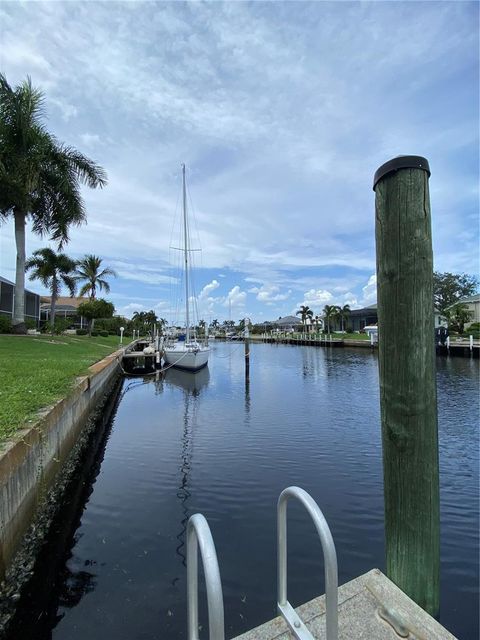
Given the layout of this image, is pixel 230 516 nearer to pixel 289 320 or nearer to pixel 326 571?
pixel 326 571

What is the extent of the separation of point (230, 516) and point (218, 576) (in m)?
5.12

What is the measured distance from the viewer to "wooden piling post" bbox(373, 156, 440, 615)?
216 cm

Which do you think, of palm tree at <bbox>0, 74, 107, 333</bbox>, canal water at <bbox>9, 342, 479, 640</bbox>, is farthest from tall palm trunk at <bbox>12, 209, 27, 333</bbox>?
canal water at <bbox>9, 342, 479, 640</bbox>

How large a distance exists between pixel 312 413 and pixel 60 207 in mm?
17893

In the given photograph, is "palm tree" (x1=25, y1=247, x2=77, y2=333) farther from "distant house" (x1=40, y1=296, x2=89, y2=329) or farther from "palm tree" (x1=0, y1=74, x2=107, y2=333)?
"distant house" (x1=40, y1=296, x2=89, y2=329)

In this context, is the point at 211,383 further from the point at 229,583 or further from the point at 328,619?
the point at 328,619

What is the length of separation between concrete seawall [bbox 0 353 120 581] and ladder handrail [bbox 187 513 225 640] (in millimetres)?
2716

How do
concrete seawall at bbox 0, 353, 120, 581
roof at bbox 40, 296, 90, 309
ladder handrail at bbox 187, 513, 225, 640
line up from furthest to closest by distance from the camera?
roof at bbox 40, 296, 90, 309 < concrete seawall at bbox 0, 353, 120, 581 < ladder handrail at bbox 187, 513, 225, 640

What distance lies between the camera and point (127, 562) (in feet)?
15.9

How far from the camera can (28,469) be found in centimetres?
472

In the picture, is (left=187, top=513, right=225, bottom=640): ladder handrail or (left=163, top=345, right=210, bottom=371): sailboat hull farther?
(left=163, top=345, right=210, bottom=371): sailboat hull

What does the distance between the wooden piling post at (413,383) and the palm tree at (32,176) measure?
2077 cm

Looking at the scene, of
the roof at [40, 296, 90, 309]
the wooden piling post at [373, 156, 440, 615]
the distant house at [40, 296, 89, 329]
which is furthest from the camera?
the roof at [40, 296, 90, 309]

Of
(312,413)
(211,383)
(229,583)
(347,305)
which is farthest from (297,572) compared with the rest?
(347,305)
